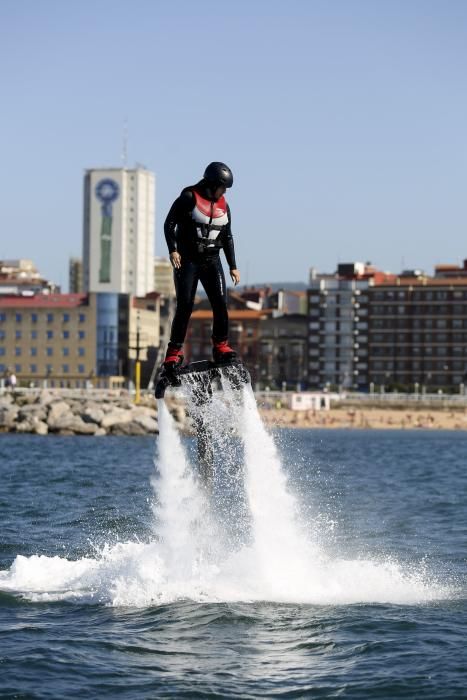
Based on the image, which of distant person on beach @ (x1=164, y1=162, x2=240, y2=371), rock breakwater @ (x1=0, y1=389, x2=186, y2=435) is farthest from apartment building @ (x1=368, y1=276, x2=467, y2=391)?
distant person on beach @ (x1=164, y1=162, x2=240, y2=371)

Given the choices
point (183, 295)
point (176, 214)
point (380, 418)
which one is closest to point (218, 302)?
point (183, 295)

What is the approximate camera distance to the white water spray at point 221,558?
20.5 metres

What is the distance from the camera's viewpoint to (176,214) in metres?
19.1

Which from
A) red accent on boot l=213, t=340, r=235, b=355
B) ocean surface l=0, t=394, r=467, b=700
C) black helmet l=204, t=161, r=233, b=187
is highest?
black helmet l=204, t=161, r=233, b=187

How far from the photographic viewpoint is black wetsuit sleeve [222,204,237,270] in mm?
19375

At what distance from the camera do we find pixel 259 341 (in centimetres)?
19925

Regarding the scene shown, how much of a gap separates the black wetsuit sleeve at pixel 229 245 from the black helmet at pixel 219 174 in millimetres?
584

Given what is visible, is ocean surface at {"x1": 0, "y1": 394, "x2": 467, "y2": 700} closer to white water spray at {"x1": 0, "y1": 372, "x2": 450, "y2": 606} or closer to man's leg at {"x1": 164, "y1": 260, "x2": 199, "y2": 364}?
white water spray at {"x1": 0, "y1": 372, "x2": 450, "y2": 606}

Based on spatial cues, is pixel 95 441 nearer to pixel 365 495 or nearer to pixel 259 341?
pixel 365 495

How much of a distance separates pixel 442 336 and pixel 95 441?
109108 millimetres

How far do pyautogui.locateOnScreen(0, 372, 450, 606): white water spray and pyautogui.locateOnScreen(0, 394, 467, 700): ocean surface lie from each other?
0.11 ft

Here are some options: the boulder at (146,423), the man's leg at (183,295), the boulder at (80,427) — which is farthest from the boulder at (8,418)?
the man's leg at (183,295)

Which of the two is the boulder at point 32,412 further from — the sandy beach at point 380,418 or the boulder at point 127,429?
the sandy beach at point 380,418

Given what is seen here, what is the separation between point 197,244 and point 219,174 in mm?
1060
